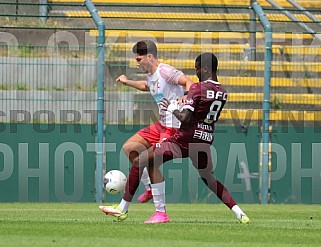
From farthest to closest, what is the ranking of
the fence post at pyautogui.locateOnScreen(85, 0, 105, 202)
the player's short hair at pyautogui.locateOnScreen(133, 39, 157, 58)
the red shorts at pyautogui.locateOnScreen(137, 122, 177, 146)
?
the fence post at pyautogui.locateOnScreen(85, 0, 105, 202) → the red shorts at pyautogui.locateOnScreen(137, 122, 177, 146) → the player's short hair at pyautogui.locateOnScreen(133, 39, 157, 58)

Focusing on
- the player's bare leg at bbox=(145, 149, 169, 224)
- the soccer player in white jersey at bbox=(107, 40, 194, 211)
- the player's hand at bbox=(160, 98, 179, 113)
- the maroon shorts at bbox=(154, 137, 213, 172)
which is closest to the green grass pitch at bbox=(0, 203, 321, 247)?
the player's bare leg at bbox=(145, 149, 169, 224)

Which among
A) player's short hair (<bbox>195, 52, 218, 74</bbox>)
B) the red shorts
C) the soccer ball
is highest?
player's short hair (<bbox>195, 52, 218, 74</bbox>)

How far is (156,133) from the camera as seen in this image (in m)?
12.4

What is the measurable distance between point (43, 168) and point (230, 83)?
159 inches

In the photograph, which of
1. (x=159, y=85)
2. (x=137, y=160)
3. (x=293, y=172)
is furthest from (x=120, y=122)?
(x=137, y=160)

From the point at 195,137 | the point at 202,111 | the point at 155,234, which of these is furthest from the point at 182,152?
the point at 155,234

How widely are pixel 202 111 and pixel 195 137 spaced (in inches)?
12.0

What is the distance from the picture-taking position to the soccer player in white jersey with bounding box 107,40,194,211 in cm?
1162

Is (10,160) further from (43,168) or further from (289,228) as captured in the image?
(289,228)

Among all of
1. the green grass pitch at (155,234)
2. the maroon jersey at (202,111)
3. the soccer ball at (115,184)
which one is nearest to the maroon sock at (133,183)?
the green grass pitch at (155,234)

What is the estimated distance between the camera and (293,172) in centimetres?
1827

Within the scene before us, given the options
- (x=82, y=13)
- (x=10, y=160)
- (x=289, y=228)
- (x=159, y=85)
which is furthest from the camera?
(x=82, y=13)

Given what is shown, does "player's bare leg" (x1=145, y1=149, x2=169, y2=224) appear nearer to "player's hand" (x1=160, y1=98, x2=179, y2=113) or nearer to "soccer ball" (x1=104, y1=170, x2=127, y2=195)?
"player's hand" (x1=160, y1=98, x2=179, y2=113)

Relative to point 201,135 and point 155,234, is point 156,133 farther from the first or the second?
point 155,234
